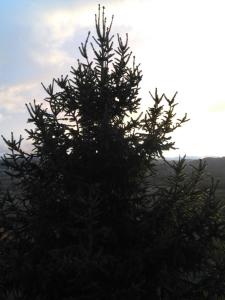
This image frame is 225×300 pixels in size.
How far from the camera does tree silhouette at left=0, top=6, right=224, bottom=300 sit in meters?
7.73

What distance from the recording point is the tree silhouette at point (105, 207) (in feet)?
25.4

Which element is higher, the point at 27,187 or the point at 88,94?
the point at 88,94

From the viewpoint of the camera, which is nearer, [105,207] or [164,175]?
[105,207]

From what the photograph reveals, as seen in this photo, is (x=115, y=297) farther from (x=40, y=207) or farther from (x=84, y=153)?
(x=84, y=153)

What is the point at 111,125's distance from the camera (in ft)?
27.9

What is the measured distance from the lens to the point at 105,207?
834 cm

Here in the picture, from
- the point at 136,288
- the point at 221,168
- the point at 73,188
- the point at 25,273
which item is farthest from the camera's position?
the point at 221,168

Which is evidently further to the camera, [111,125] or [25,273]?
[111,125]

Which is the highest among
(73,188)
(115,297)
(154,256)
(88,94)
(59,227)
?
(88,94)

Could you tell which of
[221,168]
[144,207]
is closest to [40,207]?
[144,207]

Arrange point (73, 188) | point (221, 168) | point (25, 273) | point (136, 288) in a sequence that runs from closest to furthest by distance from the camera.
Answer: point (136, 288)
point (25, 273)
point (73, 188)
point (221, 168)

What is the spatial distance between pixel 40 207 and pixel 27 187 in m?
0.53

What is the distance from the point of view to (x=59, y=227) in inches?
309

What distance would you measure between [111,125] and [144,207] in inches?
61.4
